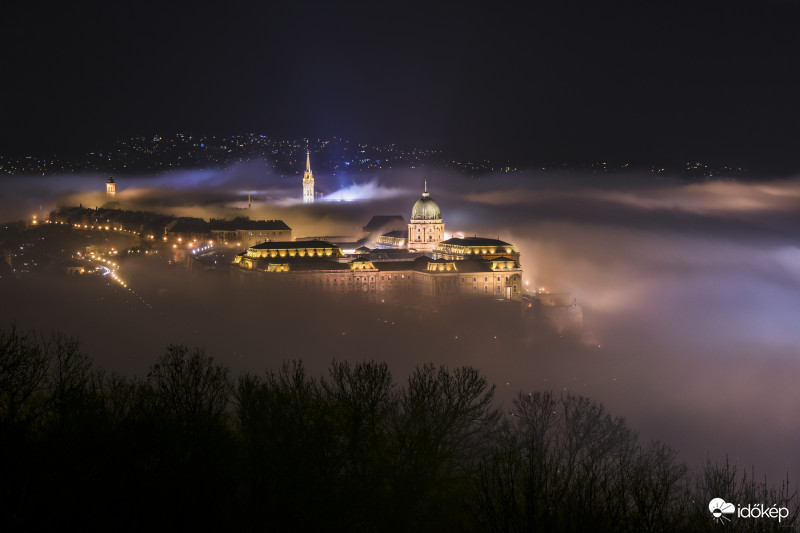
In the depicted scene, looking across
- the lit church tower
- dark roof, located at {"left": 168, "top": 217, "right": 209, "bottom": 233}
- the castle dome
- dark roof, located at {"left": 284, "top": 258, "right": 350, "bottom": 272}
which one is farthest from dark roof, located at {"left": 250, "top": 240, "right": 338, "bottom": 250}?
the lit church tower

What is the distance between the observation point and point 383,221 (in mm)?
84938

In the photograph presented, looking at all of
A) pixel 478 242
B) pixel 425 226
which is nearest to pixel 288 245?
pixel 478 242

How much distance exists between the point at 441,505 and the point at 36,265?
51.3 m

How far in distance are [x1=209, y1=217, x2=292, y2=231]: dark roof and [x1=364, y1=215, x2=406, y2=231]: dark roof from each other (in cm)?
797

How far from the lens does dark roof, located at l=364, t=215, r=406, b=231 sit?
8438cm

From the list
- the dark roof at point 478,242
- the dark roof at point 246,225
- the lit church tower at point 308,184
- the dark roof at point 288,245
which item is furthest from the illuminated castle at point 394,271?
the lit church tower at point 308,184

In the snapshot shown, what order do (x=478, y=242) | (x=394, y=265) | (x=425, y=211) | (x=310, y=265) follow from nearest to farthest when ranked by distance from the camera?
(x=310, y=265)
(x=394, y=265)
(x=478, y=242)
(x=425, y=211)

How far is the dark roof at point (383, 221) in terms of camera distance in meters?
84.4

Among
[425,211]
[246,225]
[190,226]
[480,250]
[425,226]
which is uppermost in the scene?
[425,211]

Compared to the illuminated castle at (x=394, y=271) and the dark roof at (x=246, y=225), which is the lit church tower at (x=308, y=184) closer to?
the dark roof at (x=246, y=225)

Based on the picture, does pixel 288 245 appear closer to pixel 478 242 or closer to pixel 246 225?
pixel 478 242

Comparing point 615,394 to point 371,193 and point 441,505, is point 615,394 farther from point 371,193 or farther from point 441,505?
point 371,193

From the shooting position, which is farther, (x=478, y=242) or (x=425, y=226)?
(x=425, y=226)

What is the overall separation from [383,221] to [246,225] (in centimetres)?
1274
